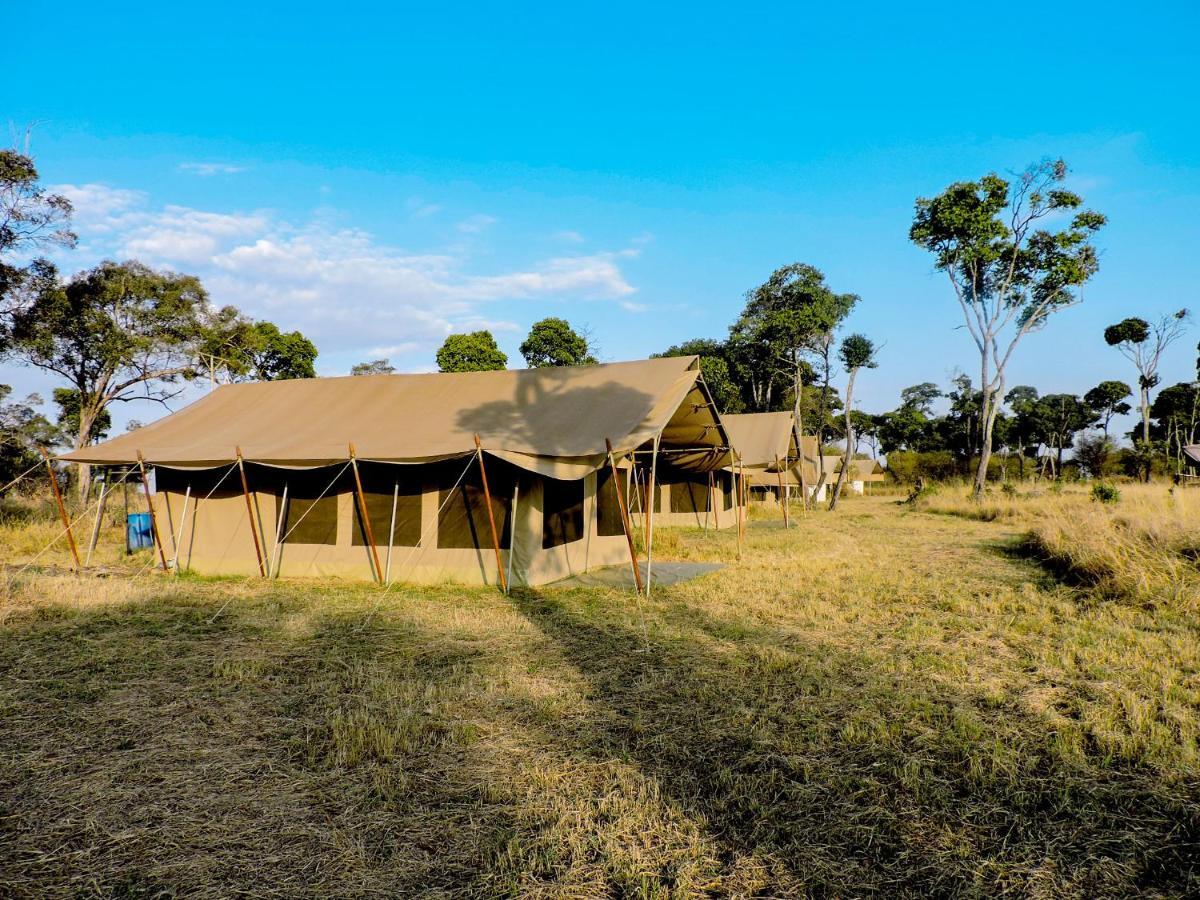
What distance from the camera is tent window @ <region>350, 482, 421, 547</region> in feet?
29.2

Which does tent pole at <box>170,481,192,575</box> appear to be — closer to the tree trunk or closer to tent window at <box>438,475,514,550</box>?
tent window at <box>438,475,514,550</box>

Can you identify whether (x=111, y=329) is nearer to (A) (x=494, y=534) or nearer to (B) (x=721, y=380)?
(A) (x=494, y=534)

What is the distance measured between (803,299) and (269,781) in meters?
29.4

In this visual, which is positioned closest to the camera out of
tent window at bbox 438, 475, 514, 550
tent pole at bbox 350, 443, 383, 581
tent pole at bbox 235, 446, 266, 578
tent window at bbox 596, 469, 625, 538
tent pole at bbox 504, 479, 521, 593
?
tent pole at bbox 350, 443, 383, 581

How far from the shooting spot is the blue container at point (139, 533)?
11719mm

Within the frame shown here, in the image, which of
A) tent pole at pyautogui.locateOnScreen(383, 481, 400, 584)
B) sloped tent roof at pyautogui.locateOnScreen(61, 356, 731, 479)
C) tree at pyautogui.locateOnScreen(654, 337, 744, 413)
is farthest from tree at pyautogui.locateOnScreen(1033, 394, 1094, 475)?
tent pole at pyautogui.locateOnScreen(383, 481, 400, 584)

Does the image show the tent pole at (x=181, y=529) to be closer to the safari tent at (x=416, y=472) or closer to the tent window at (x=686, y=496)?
the safari tent at (x=416, y=472)

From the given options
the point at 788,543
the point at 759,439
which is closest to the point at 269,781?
the point at 788,543

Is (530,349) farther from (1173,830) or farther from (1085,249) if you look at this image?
(1173,830)

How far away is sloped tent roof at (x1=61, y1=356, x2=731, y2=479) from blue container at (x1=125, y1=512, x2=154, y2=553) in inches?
75.6

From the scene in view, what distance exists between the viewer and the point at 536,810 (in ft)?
9.66

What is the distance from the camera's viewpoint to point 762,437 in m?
20.6

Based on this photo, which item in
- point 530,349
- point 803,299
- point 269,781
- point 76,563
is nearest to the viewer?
point 269,781

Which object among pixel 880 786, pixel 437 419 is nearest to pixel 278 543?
pixel 437 419
